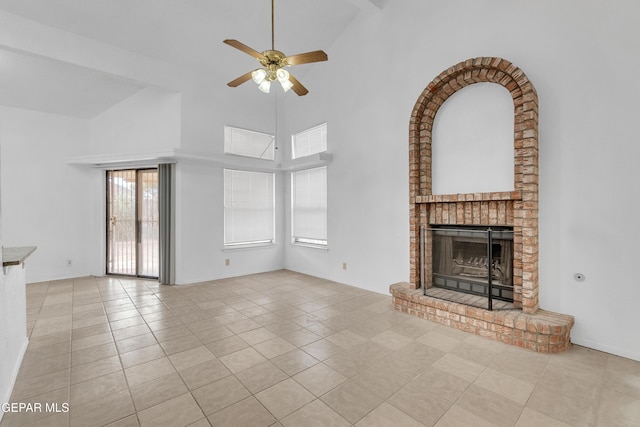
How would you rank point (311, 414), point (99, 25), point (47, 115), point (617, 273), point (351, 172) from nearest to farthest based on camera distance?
point (311, 414)
point (617, 273)
point (99, 25)
point (351, 172)
point (47, 115)

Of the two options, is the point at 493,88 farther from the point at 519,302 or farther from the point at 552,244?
the point at 519,302

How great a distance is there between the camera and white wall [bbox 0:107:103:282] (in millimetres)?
5246

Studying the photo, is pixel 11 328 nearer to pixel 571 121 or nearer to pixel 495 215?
pixel 495 215

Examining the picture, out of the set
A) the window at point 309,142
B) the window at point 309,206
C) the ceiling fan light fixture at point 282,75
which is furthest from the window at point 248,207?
the ceiling fan light fixture at point 282,75

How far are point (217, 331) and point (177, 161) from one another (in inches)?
131

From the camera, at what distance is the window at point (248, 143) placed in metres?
5.89

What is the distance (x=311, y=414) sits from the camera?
195 centimetres

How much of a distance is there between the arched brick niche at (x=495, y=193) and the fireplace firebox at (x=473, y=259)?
15 centimetres

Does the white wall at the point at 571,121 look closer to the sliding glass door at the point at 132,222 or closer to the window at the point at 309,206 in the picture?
the window at the point at 309,206

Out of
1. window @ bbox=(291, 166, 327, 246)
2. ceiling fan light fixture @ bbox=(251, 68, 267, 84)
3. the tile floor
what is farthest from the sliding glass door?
ceiling fan light fixture @ bbox=(251, 68, 267, 84)

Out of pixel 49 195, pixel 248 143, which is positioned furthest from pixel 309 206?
pixel 49 195

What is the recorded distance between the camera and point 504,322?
9.66 ft

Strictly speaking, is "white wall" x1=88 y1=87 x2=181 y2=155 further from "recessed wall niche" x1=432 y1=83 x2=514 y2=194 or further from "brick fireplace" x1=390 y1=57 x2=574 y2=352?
"recessed wall niche" x1=432 y1=83 x2=514 y2=194

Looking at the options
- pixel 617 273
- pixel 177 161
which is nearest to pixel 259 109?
pixel 177 161
